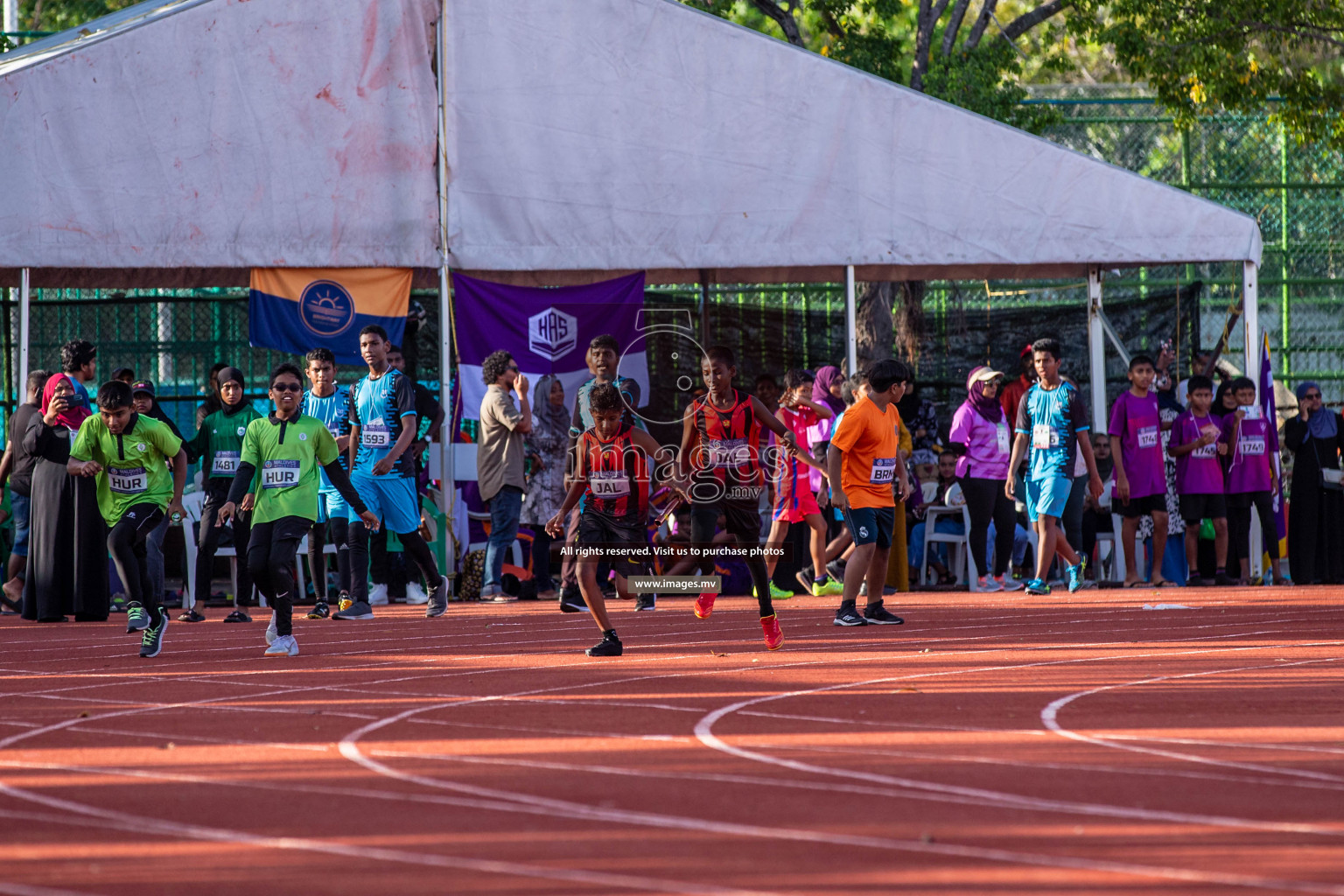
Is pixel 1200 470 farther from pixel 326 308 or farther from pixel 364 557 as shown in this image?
pixel 326 308

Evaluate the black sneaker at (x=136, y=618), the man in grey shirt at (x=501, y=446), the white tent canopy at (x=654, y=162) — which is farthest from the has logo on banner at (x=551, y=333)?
the black sneaker at (x=136, y=618)

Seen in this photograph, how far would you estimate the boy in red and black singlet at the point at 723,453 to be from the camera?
36.2 ft

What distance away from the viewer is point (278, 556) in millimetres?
10898

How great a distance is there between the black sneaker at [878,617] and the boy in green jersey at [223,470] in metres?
5.08

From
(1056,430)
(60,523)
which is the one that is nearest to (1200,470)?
(1056,430)

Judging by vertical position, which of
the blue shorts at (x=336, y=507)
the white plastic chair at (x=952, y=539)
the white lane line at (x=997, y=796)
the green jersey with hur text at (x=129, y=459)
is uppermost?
the green jersey with hur text at (x=129, y=459)

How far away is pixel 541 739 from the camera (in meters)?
7.07

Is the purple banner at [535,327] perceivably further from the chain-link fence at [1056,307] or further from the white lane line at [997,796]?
the white lane line at [997,796]

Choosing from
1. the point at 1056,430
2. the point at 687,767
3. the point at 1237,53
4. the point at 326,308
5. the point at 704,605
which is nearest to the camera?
the point at 687,767

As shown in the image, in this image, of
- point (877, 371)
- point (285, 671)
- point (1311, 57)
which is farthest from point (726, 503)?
point (1311, 57)

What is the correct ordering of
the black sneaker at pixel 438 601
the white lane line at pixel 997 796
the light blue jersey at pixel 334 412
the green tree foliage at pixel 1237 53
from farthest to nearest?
the green tree foliage at pixel 1237 53
the black sneaker at pixel 438 601
the light blue jersey at pixel 334 412
the white lane line at pixel 997 796

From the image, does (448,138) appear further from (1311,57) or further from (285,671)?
(1311,57)

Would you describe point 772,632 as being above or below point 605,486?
below

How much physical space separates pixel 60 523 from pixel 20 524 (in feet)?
3.16
